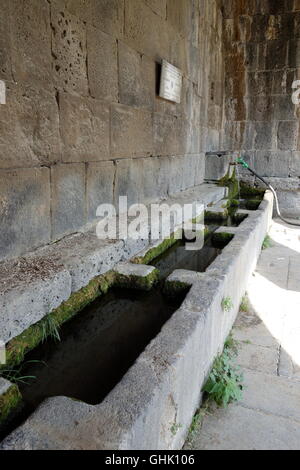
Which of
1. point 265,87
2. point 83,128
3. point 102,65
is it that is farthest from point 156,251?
point 265,87

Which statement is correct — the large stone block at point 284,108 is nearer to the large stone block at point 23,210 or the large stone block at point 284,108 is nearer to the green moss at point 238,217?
the green moss at point 238,217

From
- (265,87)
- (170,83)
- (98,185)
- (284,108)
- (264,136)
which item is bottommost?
(98,185)

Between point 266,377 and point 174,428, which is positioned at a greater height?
point 174,428

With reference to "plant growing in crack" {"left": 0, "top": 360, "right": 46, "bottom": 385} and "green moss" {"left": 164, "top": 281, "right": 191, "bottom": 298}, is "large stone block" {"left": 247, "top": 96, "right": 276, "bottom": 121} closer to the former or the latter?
"green moss" {"left": 164, "top": 281, "right": 191, "bottom": 298}

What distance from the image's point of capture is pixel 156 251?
12.5 feet

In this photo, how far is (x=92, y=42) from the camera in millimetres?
3406

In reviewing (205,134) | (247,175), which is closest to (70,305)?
(205,134)

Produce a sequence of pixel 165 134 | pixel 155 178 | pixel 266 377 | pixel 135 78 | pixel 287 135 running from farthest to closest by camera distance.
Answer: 1. pixel 287 135
2. pixel 165 134
3. pixel 155 178
4. pixel 135 78
5. pixel 266 377

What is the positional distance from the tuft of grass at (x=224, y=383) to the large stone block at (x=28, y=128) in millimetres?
2023

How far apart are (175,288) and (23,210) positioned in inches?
52.0

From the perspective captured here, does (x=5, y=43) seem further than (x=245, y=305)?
No

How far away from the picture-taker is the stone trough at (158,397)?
1.27 m

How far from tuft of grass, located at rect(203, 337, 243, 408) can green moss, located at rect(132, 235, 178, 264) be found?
4.01 feet

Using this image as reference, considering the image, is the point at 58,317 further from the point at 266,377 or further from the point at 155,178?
the point at 155,178
